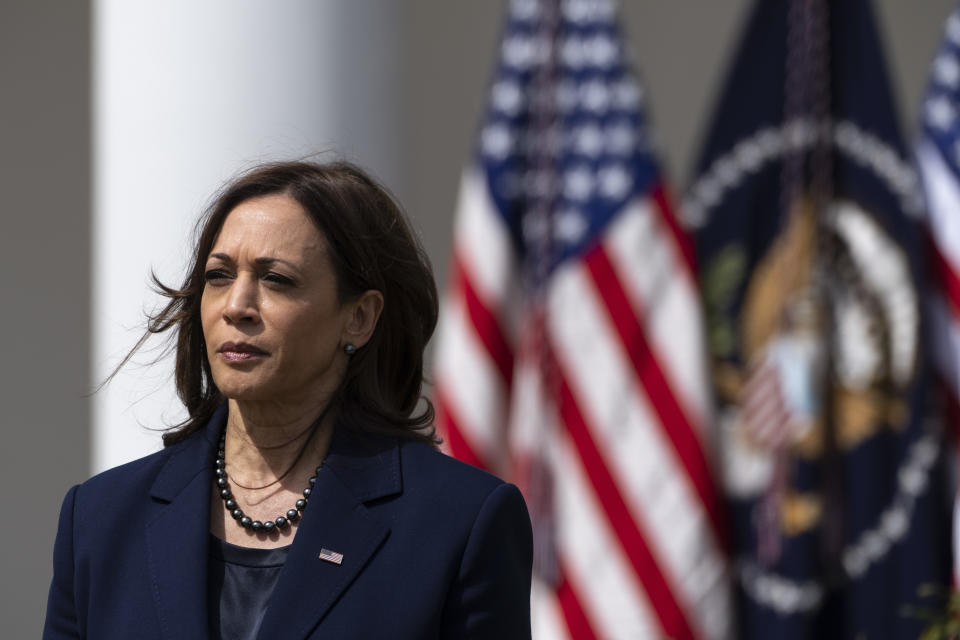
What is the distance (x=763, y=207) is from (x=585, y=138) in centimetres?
Result: 75

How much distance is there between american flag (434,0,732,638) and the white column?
1410mm

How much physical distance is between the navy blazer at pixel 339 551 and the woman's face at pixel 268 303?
199 mm

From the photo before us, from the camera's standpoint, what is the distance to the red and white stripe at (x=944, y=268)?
571 centimetres

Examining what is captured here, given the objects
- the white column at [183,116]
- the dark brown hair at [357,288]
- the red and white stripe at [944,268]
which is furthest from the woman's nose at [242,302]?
the red and white stripe at [944,268]

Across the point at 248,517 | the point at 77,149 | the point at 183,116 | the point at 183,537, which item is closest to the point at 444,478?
the point at 248,517

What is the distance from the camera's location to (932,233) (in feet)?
19.0

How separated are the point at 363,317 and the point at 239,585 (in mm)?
488

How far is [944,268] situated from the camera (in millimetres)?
5746

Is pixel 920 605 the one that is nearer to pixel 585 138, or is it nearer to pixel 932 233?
pixel 932 233

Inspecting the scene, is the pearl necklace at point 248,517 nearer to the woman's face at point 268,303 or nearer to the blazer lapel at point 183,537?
the blazer lapel at point 183,537

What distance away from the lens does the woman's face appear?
2479mm

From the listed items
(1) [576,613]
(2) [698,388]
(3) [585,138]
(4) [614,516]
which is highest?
(3) [585,138]

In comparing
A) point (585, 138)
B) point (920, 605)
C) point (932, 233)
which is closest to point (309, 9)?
point (585, 138)

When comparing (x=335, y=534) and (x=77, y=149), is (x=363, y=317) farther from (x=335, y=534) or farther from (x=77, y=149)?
(x=77, y=149)
